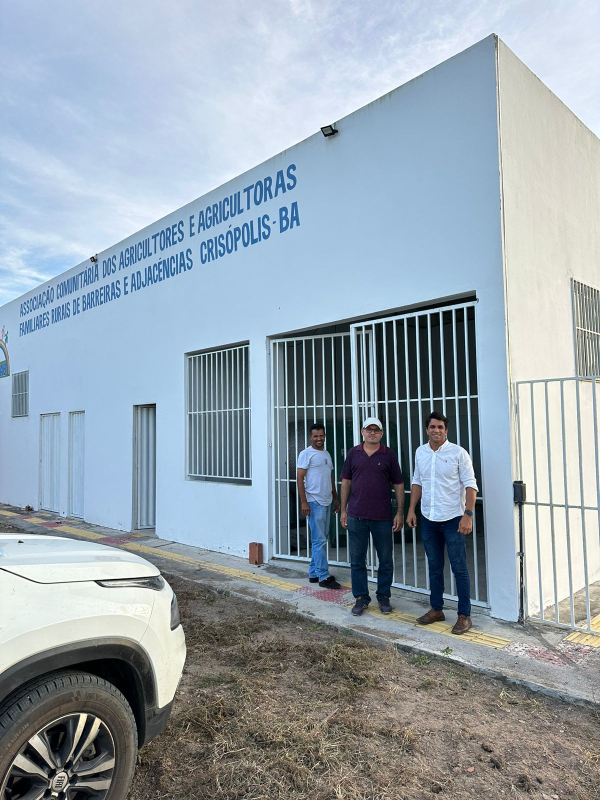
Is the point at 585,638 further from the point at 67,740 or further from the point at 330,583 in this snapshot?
the point at 67,740

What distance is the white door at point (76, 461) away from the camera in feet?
41.6

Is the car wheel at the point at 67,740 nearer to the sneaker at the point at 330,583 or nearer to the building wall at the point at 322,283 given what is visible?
the building wall at the point at 322,283

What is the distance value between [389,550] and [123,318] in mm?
7581

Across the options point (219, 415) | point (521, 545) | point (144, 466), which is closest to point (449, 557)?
point (521, 545)

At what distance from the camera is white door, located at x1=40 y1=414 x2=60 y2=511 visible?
45.1 feet

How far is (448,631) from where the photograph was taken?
502 centimetres

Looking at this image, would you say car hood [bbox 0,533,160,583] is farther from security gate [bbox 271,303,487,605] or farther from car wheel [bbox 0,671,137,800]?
security gate [bbox 271,303,487,605]

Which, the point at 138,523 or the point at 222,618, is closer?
the point at 222,618

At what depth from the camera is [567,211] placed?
6609mm

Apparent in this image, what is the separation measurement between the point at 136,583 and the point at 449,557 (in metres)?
3.01

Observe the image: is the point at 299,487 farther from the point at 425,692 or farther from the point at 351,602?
the point at 425,692

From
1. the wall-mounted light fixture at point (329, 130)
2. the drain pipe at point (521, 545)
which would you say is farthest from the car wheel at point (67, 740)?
the wall-mounted light fixture at point (329, 130)

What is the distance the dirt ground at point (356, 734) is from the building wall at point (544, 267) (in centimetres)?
173

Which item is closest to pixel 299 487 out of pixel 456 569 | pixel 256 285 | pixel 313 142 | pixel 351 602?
pixel 351 602
